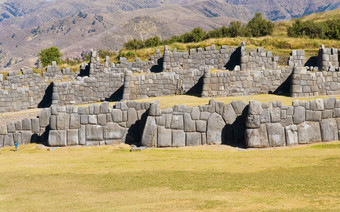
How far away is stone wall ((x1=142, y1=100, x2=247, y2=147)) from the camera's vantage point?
1748 centimetres

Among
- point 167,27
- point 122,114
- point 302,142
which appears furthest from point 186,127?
point 167,27

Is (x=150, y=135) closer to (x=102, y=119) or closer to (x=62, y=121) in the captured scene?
(x=102, y=119)

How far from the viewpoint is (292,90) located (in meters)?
23.1

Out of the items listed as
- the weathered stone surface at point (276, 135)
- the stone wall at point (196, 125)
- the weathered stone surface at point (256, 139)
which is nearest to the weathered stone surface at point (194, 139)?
the stone wall at point (196, 125)

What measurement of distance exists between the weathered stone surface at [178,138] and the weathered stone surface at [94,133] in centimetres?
347

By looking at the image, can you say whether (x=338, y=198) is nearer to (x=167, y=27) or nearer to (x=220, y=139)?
(x=220, y=139)

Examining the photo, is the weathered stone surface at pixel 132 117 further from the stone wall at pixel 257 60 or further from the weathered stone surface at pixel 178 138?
the stone wall at pixel 257 60

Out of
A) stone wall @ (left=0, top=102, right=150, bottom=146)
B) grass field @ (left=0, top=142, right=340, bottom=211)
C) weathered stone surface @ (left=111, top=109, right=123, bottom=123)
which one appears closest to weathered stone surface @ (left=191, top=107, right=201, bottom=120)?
grass field @ (left=0, top=142, right=340, bottom=211)

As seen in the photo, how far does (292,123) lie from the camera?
659 inches

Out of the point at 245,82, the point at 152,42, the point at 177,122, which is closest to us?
the point at 177,122

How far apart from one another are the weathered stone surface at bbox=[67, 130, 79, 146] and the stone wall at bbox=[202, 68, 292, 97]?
9227 millimetres

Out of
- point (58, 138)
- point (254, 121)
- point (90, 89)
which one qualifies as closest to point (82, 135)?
point (58, 138)

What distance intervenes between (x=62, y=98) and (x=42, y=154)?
13.7 m

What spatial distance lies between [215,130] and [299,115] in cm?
339
